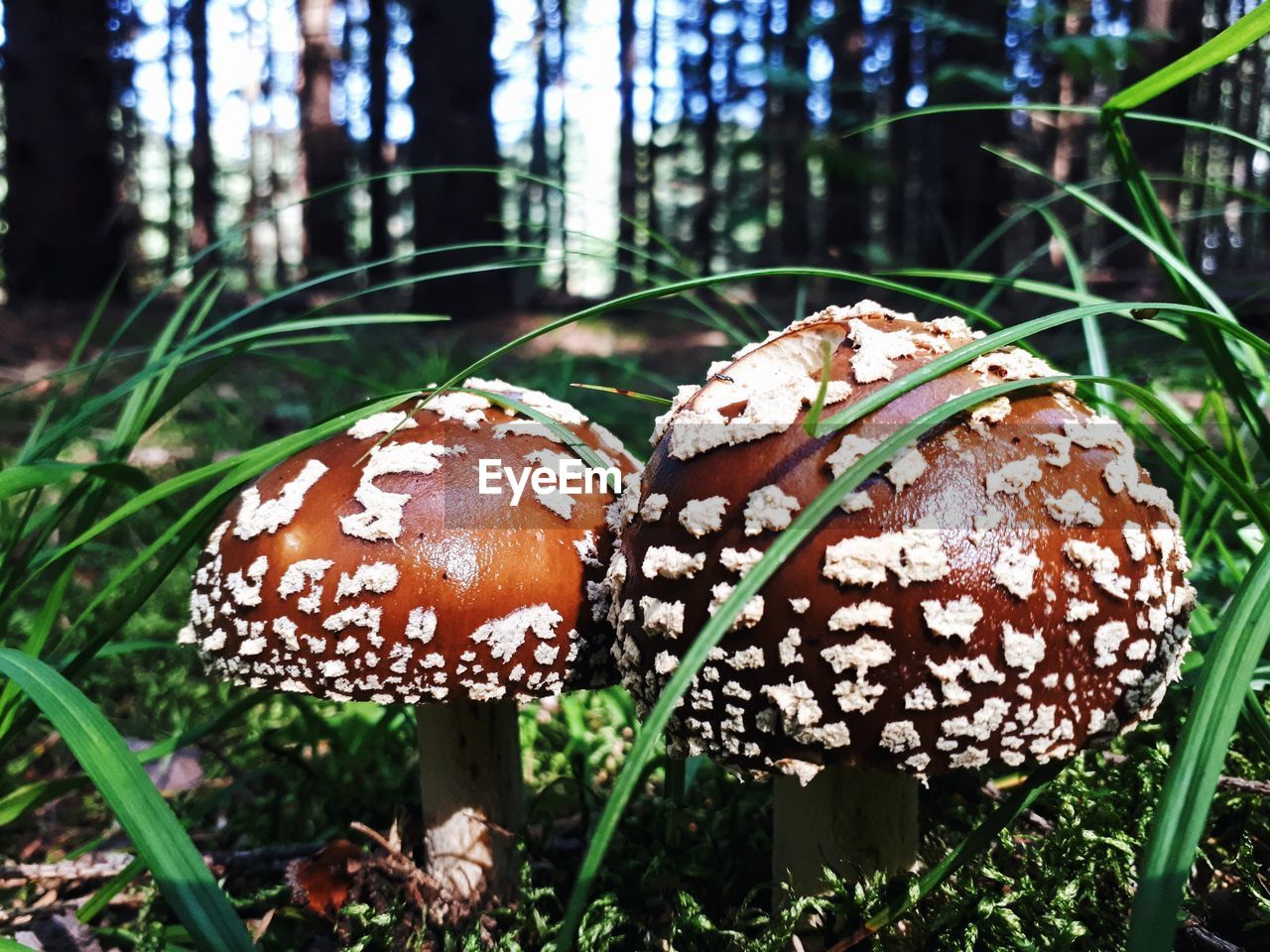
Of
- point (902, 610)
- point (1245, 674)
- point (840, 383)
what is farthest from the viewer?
point (840, 383)

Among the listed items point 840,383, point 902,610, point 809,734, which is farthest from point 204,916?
point 840,383

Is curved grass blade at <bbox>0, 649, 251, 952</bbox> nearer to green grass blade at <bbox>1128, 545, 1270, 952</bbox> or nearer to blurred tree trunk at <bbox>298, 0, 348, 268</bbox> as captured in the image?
green grass blade at <bbox>1128, 545, 1270, 952</bbox>

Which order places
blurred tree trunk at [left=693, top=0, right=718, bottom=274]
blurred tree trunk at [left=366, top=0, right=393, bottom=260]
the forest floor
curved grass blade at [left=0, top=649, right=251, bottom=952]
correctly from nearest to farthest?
1. curved grass blade at [left=0, top=649, right=251, bottom=952]
2. the forest floor
3. blurred tree trunk at [left=693, top=0, right=718, bottom=274]
4. blurred tree trunk at [left=366, top=0, right=393, bottom=260]

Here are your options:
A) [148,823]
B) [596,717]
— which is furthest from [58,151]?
[148,823]

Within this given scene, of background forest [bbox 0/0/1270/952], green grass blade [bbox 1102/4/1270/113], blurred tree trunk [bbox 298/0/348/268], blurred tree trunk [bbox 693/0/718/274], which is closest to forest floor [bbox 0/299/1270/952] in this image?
background forest [bbox 0/0/1270/952]

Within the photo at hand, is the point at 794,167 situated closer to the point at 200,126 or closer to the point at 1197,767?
the point at 200,126

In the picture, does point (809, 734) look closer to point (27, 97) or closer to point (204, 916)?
point (204, 916)

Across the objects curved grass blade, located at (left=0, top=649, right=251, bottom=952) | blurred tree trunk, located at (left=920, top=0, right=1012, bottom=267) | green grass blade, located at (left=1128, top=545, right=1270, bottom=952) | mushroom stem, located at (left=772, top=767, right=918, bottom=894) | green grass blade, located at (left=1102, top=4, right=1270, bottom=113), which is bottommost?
mushroom stem, located at (left=772, top=767, right=918, bottom=894)
